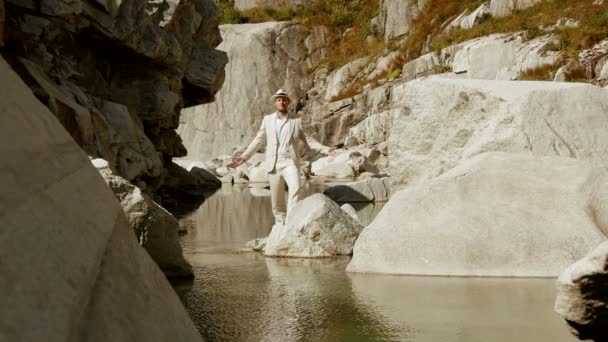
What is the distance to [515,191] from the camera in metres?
5.72

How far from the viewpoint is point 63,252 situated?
55.3 inches

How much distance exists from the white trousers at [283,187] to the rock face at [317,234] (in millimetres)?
790

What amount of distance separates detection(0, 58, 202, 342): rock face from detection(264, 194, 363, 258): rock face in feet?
15.5

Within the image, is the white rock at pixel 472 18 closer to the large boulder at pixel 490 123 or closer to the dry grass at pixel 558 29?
the dry grass at pixel 558 29

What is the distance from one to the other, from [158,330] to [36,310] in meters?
0.58

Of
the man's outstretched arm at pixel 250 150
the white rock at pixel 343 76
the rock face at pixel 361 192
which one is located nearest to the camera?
the man's outstretched arm at pixel 250 150

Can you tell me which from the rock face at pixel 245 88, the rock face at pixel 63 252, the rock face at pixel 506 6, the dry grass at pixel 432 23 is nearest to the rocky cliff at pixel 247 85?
the rock face at pixel 245 88

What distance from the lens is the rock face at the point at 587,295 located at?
9.57ft

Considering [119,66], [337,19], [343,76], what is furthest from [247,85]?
[119,66]

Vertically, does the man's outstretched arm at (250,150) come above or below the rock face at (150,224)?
above

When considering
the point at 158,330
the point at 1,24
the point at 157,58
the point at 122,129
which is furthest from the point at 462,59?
the point at 158,330

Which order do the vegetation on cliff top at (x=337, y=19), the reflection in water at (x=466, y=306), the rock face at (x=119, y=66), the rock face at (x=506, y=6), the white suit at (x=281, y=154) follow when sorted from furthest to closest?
1. the vegetation on cliff top at (x=337, y=19)
2. the rock face at (x=506, y=6)
3. the rock face at (x=119, y=66)
4. the white suit at (x=281, y=154)
5. the reflection in water at (x=466, y=306)

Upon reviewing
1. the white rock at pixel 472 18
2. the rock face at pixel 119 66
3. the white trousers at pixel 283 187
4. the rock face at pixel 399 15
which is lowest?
the white trousers at pixel 283 187

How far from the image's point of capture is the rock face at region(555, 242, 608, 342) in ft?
9.57
